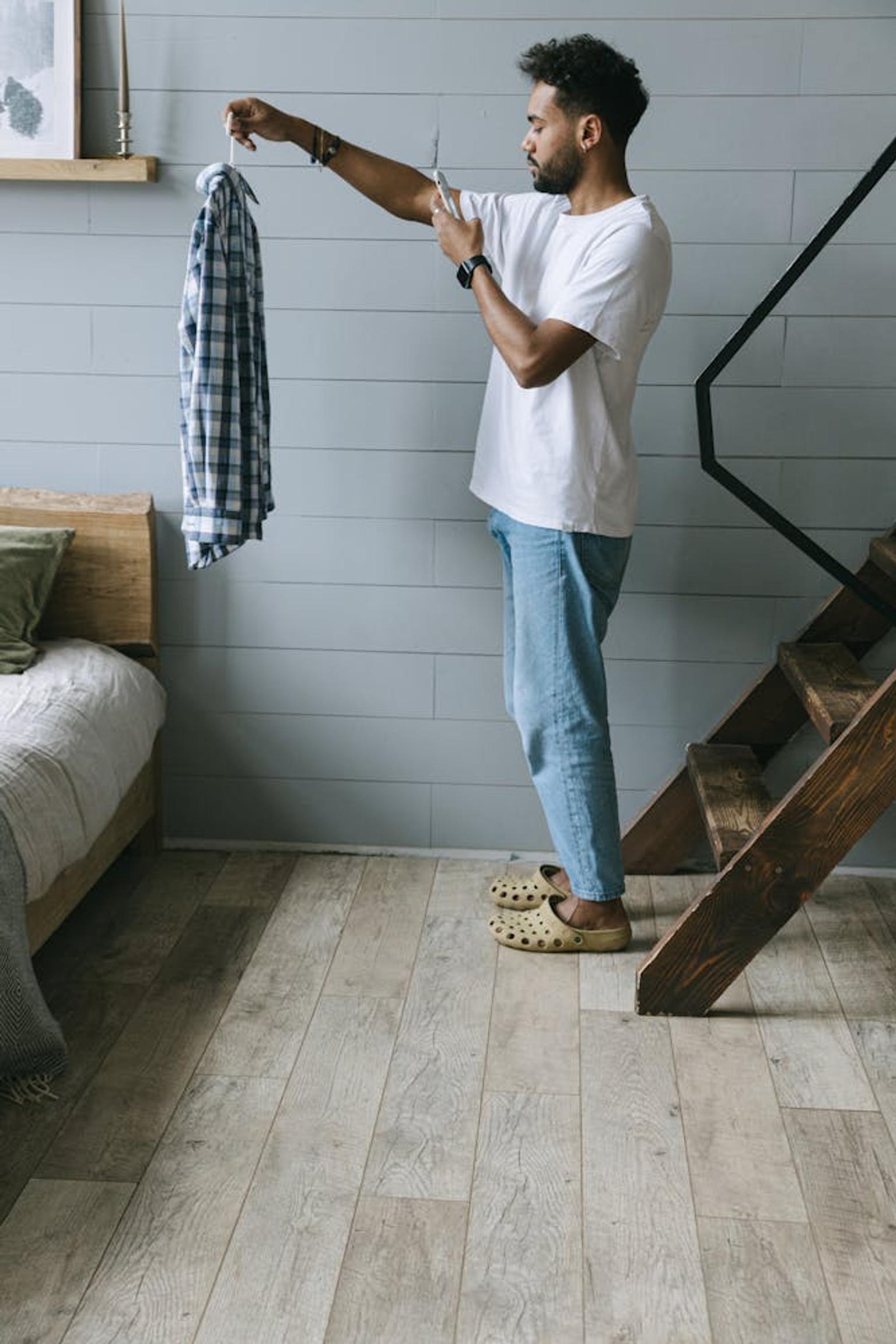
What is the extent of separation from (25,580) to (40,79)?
1.11 metres

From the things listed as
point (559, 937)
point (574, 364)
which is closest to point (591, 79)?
point (574, 364)

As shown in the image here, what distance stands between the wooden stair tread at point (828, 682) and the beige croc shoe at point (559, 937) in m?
0.59

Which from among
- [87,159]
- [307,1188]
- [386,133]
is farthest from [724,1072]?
[87,159]

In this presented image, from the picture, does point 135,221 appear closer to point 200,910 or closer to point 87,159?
point 87,159

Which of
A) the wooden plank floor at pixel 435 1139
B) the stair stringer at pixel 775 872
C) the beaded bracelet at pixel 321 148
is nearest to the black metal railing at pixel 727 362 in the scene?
the stair stringer at pixel 775 872

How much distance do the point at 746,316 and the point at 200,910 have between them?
5.87ft

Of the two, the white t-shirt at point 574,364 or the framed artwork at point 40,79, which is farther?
the framed artwork at point 40,79

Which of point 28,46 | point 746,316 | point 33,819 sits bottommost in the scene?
point 33,819

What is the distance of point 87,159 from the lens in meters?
3.26

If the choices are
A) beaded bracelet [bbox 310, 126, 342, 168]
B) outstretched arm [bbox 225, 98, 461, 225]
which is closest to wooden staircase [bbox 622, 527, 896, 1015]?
outstretched arm [bbox 225, 98, 461, 225]

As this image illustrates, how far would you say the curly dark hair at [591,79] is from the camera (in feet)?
9.08

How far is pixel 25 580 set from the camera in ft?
10.6

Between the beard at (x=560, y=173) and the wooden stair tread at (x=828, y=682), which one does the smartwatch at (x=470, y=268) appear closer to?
the beard at (x=560, y=173)

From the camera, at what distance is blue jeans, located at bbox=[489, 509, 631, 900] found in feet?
9.51
